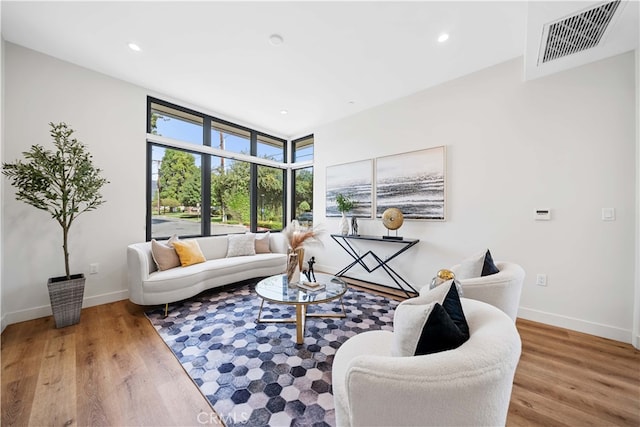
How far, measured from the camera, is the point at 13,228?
7.84 feet

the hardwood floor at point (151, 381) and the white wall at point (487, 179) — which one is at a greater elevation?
the white wall at point (487, 179)

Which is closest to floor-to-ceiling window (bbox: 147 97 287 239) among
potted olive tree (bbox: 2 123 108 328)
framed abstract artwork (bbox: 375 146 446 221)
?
potted olive tree (bbox: 2 123 108 328)

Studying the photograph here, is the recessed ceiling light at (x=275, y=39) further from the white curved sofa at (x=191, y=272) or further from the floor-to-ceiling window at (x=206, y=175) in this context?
the white curved sofa at (x=191, y=272)

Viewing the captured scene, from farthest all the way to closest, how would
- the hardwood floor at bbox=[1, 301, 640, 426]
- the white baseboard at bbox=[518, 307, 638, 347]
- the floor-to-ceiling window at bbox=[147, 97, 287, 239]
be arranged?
the floor-to-ceiling window at bbox=[147, 97, 287, 239] → the white baseboard at bbox=[518, 307, 638, 347] → the hardwood floor at bbox=[1, 301, 640, 426]

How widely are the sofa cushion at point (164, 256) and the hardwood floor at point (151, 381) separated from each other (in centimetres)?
75

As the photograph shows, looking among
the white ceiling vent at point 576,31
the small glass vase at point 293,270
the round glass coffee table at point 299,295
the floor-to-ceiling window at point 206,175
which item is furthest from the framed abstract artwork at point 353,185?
the white ceiling vent at point 576,31

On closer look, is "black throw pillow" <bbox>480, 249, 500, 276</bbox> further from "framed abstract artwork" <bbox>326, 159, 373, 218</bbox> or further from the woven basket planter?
the woven basket planter

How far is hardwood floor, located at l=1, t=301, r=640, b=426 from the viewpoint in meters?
1.34

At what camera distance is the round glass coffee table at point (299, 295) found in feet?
6.64

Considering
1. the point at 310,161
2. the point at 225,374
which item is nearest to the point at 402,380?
the point at 225,374

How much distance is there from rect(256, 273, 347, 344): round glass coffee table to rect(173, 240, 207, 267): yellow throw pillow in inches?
48.3

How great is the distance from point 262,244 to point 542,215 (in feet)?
11.8

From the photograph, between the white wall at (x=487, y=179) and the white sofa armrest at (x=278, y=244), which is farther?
the white sofa armrest at (x=278, y=244)

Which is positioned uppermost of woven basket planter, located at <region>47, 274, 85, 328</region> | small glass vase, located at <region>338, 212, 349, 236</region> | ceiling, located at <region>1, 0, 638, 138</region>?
ceiling, located at <region>1, 0, 638, 138</region>
